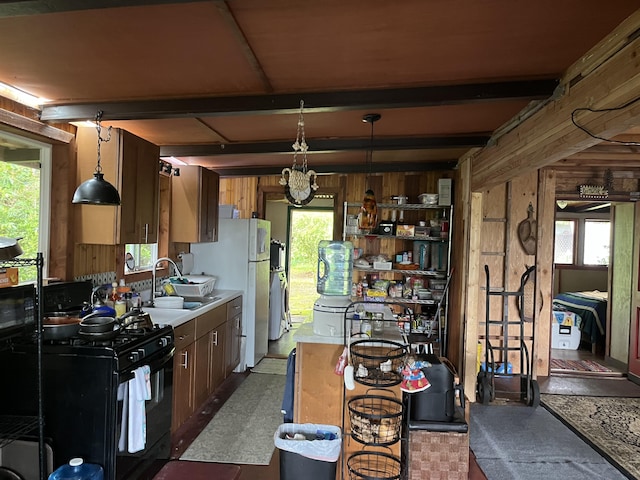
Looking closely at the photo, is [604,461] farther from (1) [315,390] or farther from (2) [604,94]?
(2) [604,94]

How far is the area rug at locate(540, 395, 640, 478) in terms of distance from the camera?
294cm

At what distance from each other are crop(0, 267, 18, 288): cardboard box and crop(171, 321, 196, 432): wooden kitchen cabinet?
1063 millimetres

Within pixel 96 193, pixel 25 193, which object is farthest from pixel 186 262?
pixel 96 193

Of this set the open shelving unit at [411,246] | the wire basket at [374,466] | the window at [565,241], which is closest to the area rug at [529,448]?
the wire basket at [374,466]

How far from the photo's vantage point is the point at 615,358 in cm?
509

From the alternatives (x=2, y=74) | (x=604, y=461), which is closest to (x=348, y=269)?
(x=604, y=461)

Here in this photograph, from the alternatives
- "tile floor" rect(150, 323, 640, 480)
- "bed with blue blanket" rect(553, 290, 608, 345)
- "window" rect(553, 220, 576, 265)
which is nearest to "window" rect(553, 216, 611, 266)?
"window" rect(553, 220, 576, 265)

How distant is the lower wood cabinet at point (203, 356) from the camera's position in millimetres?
3104

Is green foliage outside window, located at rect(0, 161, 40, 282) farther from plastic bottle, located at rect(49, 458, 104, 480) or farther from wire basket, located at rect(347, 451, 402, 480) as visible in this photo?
wire basket, located at rect(347, 451, 402, 480)

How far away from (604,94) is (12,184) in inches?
135

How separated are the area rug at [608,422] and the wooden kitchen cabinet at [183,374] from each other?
317 centimetres

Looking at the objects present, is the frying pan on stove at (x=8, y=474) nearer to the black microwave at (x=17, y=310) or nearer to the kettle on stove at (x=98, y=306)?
the black microwave at (x=17, y=310)

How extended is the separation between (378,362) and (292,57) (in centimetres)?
174

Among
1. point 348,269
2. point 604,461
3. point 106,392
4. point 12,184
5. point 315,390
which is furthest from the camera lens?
point 348,269
